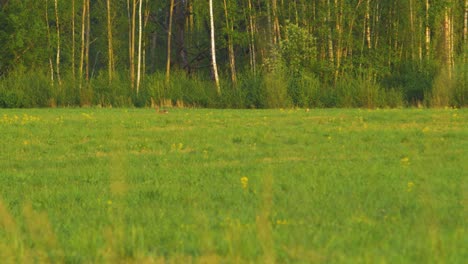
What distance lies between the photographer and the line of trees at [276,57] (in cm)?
3778

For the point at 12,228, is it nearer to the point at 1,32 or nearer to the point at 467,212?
the point at 467,212

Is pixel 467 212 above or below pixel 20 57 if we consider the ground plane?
below

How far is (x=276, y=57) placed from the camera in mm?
44594

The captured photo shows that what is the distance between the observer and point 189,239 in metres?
6.81

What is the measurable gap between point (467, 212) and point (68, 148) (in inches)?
402

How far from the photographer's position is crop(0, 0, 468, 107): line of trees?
37781 mm

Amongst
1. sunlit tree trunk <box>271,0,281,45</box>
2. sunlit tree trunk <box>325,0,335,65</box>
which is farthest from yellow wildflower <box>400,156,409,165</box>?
sunlit tree trunk <box>271,0,281,45</box>

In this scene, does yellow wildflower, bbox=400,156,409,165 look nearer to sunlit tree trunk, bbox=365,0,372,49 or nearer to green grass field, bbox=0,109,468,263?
green grass field, bbox=0,109,468,263

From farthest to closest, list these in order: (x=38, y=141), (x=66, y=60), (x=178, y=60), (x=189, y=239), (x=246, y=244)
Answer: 1. (x=66, y=60)
2. (x=178, y=60)
3. (x=38, y=141)
4. (x=189, y=239)
5. (x=246, y=244)

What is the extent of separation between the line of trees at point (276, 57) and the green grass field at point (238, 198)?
2001 centimetres

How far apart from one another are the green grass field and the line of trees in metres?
20.0

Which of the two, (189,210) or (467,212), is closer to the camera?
(467,212)

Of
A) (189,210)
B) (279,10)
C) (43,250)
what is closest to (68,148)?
(189,210)

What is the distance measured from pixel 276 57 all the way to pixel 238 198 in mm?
36073
